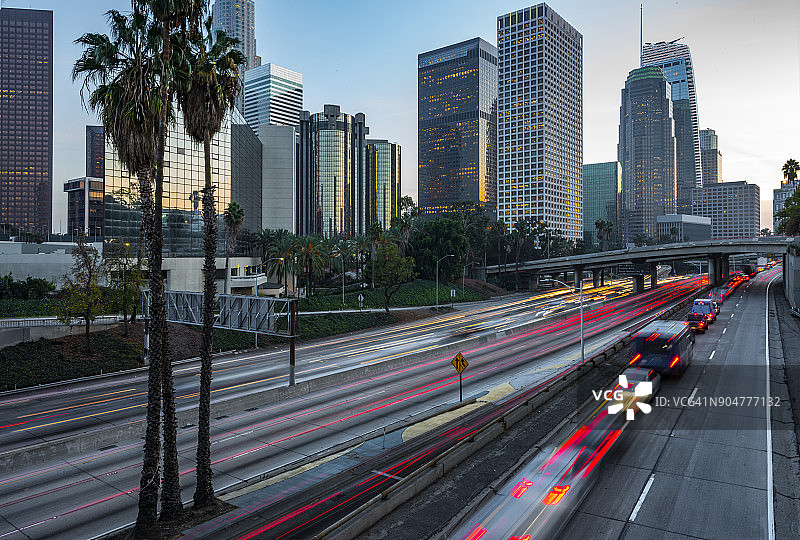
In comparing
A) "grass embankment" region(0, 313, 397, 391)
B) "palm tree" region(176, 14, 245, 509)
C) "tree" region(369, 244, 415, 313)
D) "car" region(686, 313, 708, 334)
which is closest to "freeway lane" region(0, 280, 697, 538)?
"palm tree" region(176, 14, 245, 509)

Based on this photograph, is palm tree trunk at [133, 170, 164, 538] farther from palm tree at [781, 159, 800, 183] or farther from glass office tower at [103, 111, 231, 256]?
palm tree at [781, 159, 800, 183]

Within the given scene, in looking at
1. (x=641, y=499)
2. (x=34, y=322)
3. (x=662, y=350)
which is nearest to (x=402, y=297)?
(x=34, y=322)

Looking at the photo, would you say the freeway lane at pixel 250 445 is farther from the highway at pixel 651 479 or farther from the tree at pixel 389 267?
the tree at pixel 389 267

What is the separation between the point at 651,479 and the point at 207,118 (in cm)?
1989

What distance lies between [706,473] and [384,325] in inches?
1983

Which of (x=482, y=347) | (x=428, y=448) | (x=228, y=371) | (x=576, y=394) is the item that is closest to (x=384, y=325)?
(x=482, y=347)

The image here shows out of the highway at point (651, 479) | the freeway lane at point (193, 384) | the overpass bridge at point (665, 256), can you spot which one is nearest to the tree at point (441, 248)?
the overpass bridge at point (665, 256)

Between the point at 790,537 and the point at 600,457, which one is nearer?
the point at 790,537

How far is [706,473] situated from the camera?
53.9ft

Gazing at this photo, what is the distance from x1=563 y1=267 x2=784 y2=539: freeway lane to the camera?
43.3ft

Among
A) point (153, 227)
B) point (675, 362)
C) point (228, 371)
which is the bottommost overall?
point (228, 371)

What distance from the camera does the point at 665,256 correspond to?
99.2m

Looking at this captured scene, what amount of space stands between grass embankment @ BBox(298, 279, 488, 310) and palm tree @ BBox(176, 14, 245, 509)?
50.1 metres

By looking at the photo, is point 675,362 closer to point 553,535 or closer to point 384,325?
point 553,535
